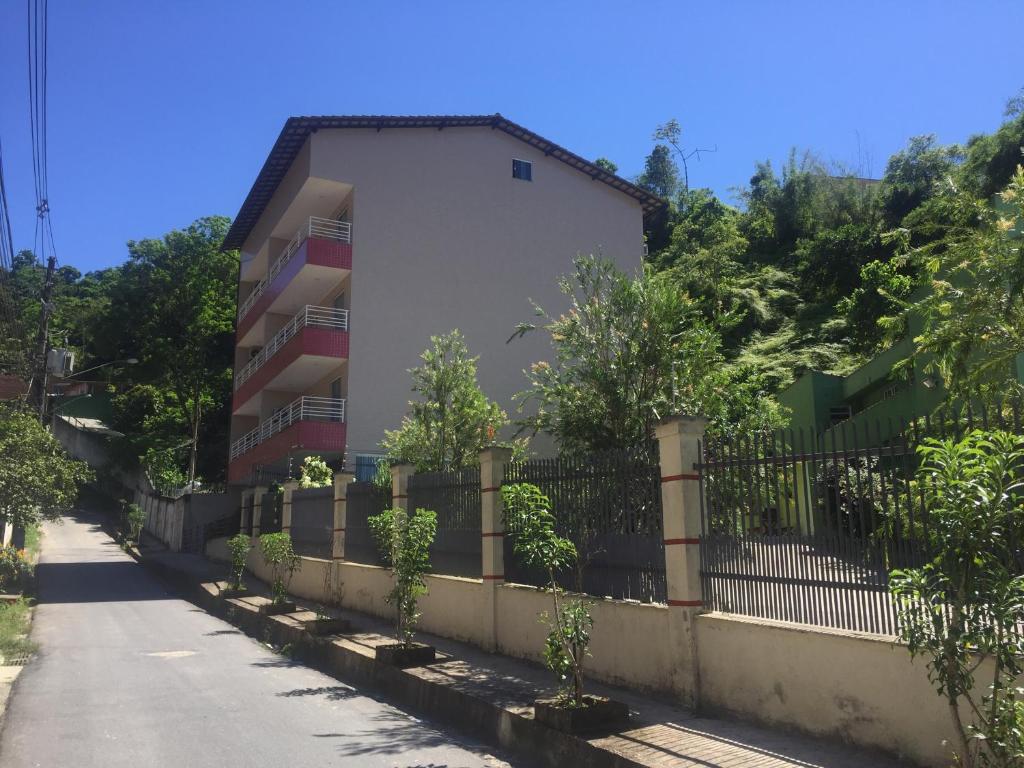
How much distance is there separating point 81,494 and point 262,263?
29156mm

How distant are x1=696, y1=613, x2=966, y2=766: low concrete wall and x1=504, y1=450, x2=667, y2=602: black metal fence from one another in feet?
3.35

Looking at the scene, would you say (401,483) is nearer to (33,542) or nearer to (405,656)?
(405,656)

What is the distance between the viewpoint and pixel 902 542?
18.0 feet

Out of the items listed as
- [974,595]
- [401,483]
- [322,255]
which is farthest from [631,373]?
[322,255]

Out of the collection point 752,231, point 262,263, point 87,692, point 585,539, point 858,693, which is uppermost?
point 752,231

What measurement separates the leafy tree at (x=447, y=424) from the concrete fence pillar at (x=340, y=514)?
3.67ft

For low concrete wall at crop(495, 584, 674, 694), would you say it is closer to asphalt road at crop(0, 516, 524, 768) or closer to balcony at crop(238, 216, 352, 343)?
asphalt road at crop(0, 516, 524, 768)

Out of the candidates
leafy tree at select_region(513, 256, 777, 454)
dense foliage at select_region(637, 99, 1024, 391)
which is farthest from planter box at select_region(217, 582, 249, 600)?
dense foliage at select_region(637, 99, 1024, 391)

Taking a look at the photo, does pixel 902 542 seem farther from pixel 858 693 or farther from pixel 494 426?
pixel 494 426

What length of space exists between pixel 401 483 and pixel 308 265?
13.0 meters

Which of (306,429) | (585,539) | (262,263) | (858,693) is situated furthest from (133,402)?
(858,693)

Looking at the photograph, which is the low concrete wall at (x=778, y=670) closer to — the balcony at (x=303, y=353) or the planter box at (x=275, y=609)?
the planter box at (x=275, y=609)

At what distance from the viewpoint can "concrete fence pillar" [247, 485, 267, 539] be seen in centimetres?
2147

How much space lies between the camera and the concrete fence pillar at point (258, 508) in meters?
21.5
